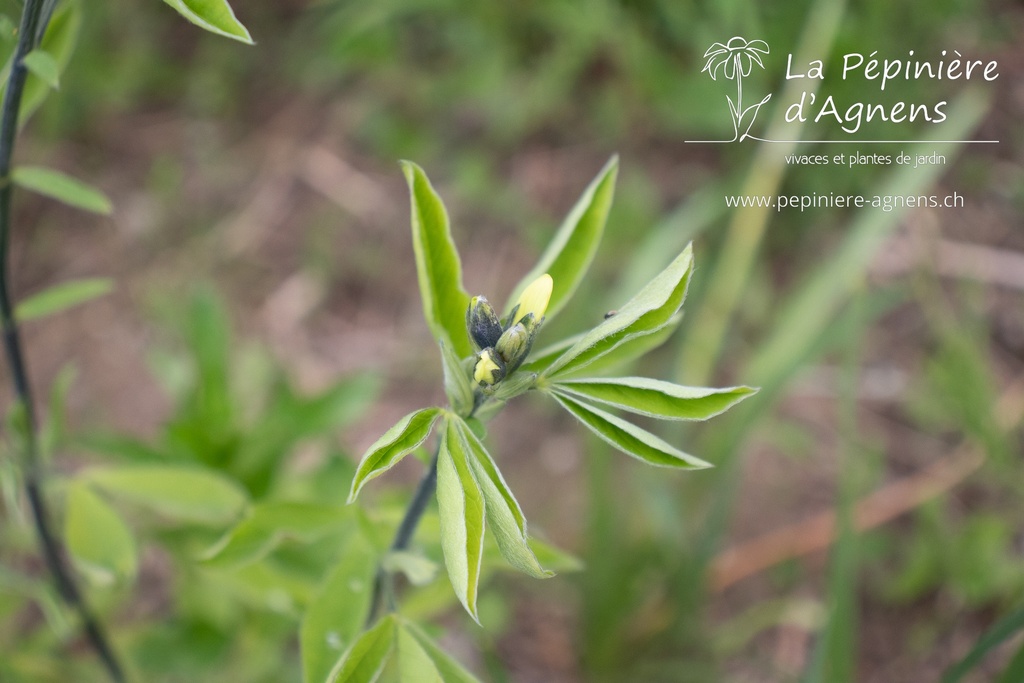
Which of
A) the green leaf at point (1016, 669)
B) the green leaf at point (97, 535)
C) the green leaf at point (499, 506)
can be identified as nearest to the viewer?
the green leaf at point (499, 506)

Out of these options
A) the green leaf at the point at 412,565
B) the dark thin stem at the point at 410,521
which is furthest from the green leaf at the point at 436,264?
the green leaf at the point at 412,565

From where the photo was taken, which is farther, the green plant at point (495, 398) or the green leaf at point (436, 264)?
the green leaf at point (436, 264)

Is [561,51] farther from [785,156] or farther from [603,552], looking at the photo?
[603,552]

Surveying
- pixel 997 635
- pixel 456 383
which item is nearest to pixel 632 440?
pixel 456 383

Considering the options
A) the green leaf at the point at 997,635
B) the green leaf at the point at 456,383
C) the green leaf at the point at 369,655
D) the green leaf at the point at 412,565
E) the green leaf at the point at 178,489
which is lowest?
the green leaf at the point at 178,489

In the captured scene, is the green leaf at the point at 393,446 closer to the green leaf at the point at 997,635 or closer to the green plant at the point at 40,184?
the green plant at the point at 40,184

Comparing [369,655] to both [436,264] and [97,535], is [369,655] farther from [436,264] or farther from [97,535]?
[97,535]

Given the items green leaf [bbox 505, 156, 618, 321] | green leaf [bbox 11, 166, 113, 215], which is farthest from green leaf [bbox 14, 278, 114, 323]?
green leaf [bbox 505, 156, 618, 321]
